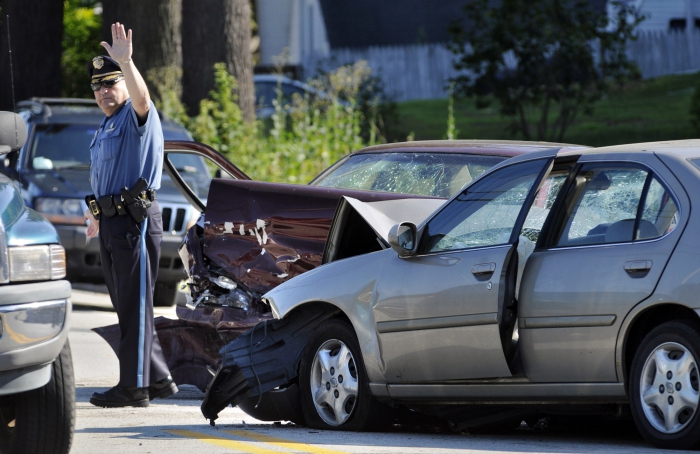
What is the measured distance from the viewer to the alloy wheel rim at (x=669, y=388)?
4.91 meters

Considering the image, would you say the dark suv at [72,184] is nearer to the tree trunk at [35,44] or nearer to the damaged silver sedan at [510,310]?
the tree trunk at [35,44]

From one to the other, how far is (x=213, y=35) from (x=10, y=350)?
13.2 m

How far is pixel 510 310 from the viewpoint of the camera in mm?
5547

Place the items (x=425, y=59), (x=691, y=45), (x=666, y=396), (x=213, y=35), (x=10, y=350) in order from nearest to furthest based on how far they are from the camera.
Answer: (x=10, y=350), (x=666, y=396), (x=213, y=35), (x=691, y=45), (x=425, y=59)

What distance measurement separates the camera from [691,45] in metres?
32.7

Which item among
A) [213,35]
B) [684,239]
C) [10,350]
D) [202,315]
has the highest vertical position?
[213,35]

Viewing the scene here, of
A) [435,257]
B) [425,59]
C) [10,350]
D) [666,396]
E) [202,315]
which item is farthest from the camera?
[425,59]

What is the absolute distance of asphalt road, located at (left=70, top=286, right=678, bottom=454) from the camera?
17.8 feet

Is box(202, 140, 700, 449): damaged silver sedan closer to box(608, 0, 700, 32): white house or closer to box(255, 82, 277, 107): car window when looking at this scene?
box(255, 82, 277, 107): car window

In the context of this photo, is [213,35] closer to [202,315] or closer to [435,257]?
[202,315]

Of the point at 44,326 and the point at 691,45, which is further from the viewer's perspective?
the point at 691,45

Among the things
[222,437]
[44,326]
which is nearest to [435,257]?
[222,437]

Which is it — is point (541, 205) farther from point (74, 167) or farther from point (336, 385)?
point (74, 167)

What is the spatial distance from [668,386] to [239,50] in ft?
43.8
